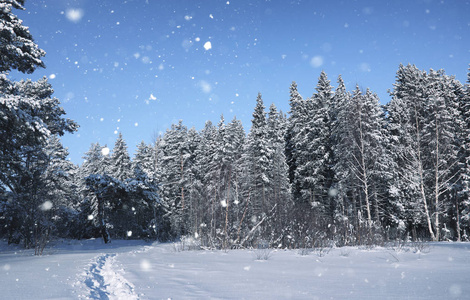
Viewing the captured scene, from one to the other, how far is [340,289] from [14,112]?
974 cm

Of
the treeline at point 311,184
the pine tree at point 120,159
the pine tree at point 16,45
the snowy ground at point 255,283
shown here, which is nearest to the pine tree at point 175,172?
the treeline at point 311,184

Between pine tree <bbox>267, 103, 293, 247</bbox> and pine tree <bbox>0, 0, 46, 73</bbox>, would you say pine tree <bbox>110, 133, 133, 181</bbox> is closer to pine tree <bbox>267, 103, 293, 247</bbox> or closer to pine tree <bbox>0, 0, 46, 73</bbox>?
pine tree <bbox>267, 103, 293, 247</bbox>

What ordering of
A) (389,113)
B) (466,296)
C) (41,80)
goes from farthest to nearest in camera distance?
(389,113) < (41,80) < (466,296)

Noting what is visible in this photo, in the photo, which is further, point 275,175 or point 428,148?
point 275,175

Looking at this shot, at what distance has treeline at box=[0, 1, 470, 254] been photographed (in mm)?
12453

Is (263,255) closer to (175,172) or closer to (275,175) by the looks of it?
(275,175)

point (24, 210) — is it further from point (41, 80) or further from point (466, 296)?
point (466, 296)

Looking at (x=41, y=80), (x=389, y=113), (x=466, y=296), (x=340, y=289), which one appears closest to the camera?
(x=466, y=296)

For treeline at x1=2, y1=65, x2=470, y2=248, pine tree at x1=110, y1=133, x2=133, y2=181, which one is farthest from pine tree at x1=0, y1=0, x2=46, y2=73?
pine tree at x1=110, y1=133, x2=133, y2=181

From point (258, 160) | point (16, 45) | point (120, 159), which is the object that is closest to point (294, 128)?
point (258, 160)

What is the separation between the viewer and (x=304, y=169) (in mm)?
26984

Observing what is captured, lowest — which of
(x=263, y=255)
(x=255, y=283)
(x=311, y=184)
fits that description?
(x=263, y=255)

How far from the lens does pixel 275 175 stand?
91.6 ft

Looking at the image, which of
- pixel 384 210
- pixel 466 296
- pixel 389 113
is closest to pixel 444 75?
pixel 389 113
